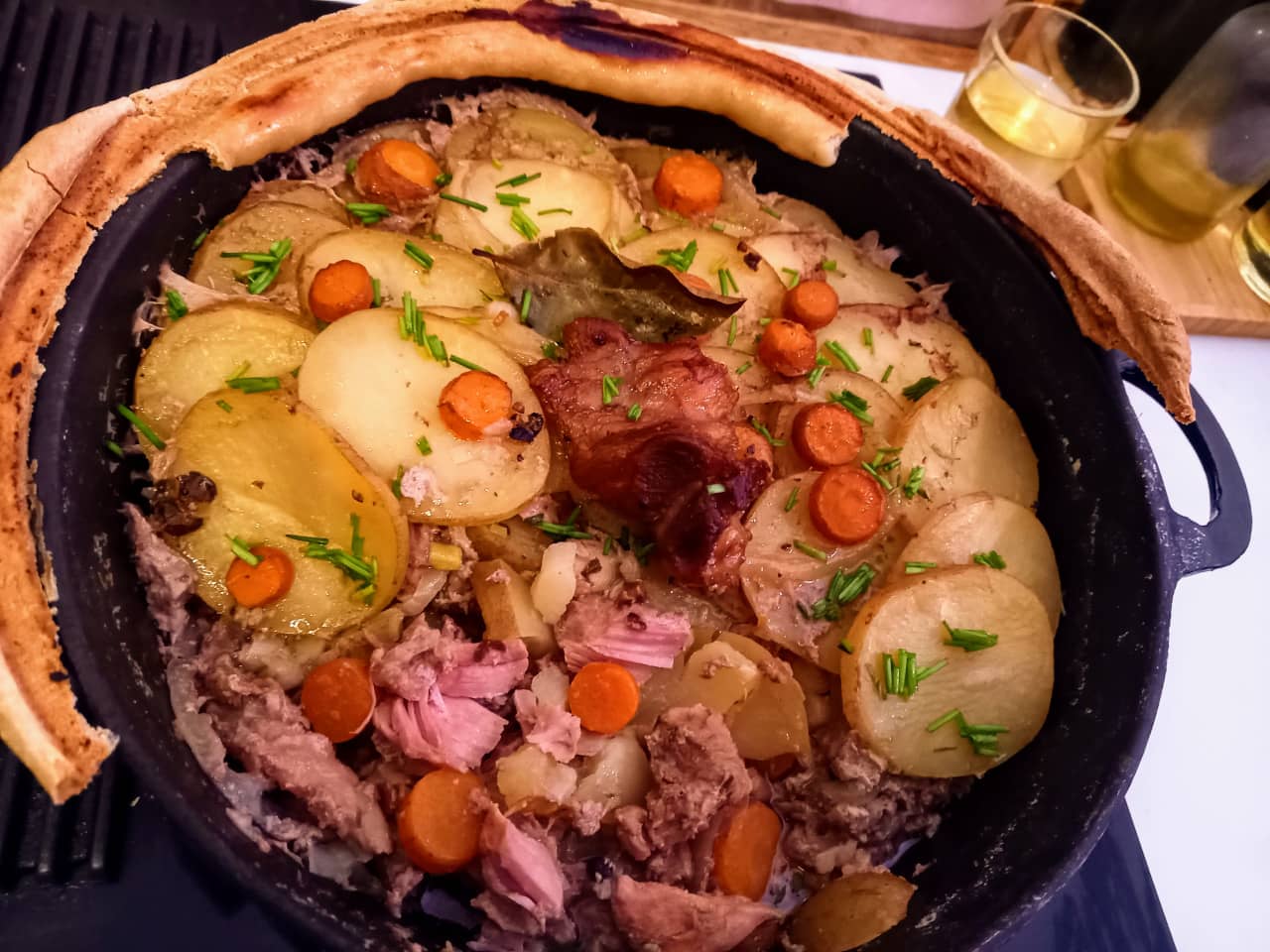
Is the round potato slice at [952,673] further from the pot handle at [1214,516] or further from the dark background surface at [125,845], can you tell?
the dark background surface at [125,845]

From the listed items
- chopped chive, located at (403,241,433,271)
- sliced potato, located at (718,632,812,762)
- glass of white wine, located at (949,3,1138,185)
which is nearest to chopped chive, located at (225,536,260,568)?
chopped chive, located at (403,241,433,271)

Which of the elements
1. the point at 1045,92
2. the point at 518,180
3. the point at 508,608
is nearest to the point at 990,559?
the point at 508,608

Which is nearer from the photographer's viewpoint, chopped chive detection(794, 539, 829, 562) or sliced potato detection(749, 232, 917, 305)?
chopped chive detection(794, 539, 829, 562)

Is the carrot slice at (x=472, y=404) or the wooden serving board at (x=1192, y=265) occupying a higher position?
the wooden serving board at (x=1192, y=265)

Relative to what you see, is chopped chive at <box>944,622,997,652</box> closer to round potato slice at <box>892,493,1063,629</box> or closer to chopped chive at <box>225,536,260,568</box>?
round potato slice at <box>892,493,1063,629</box>

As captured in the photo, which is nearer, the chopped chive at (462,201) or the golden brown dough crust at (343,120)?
the golden brown dough crust at (343,120)

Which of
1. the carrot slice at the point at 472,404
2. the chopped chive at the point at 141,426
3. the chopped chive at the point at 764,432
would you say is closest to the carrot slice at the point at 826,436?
the chopped chive at the point at 764,432

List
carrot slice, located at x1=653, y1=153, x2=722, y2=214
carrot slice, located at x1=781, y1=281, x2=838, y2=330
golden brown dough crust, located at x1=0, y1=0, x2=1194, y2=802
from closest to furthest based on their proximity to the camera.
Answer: golden brown dough crust, located at x1=0, y1=0, x2=1194, y2=802
carrot slice, located at x1=781, y1=281, x2=838, y2=330
carrot slice, located at x1=653, y1=153, x2=722, y2=214
